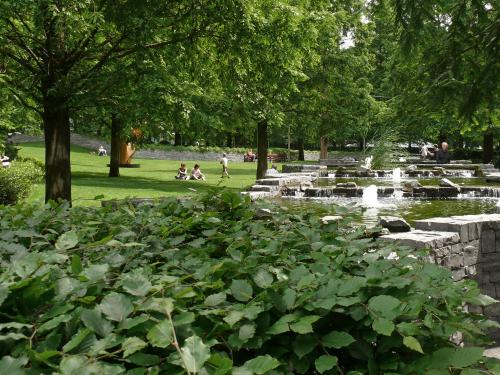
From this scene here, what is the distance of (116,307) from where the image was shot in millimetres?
1681

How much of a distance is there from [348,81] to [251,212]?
2408 centimetres

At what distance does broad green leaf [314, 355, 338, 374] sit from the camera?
163cm

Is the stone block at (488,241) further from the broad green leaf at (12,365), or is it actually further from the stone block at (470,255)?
the broad green leaf at (12,365)

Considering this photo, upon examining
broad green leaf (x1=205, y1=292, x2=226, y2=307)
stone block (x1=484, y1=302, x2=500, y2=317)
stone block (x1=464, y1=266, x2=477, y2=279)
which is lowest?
stone block (x1=484, y1=302, x2=500, y2=317)

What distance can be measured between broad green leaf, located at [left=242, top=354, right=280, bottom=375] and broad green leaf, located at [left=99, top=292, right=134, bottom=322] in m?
0.41

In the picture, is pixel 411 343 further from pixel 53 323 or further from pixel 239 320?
pixel 53 323

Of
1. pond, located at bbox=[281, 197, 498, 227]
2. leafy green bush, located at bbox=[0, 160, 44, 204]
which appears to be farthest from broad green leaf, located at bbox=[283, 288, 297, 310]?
leafy green bush, located at bbox=[0, 160, 44, 204]

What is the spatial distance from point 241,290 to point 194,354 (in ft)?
1.53

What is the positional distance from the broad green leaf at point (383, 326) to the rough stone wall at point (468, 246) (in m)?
4.97

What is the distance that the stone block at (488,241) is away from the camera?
798cm

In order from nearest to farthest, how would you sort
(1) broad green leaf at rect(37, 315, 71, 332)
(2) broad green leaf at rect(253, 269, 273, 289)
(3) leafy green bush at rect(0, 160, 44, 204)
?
(1) broad green leaf at rect(37, 315, 71, 332) < (2) broad green leaf at rect(253, 269, 273, 289) < (3) leafy green bush at rect(0, 160, 44, 204)

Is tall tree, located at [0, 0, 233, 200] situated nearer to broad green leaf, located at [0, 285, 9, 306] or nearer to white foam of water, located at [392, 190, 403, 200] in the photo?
white foam of water, located at [392, 190, 403, 200]

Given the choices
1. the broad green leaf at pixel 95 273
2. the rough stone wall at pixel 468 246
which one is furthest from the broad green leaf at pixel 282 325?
the rough stone wall at pixel 468 246

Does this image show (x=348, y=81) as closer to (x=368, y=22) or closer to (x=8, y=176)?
(x=368, y=22)
